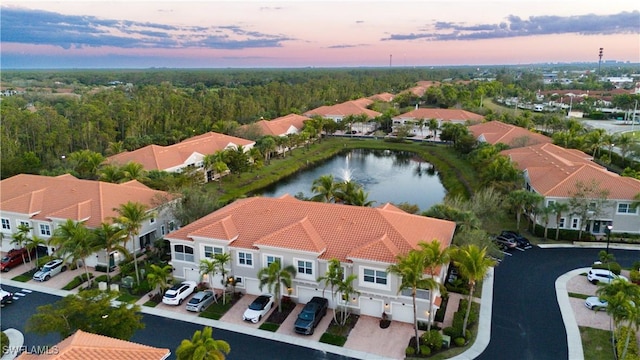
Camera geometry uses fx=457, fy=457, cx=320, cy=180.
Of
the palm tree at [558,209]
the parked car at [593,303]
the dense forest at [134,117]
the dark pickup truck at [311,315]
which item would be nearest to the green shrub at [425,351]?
the dark pickup truck at [311,315]

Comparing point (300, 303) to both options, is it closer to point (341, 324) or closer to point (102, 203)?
point (341, 324)

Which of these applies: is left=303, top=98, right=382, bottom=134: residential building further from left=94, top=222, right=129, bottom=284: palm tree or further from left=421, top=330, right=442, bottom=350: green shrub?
left=421, top=330, right=442, bottom=350: green shrub

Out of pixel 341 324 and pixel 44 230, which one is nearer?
pixel 341 324

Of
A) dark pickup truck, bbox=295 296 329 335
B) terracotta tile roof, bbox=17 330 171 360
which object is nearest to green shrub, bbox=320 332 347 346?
dark pickup truck, bbox=295 296 329 335

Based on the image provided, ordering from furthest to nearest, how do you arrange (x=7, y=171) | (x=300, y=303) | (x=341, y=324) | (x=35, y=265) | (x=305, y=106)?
(x=305, y=106) → (x=7, y=171) → (x=35, y=265) → (x=300, y=303) → (x=341, y=324)

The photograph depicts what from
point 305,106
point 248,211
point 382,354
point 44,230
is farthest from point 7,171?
point 305,106
